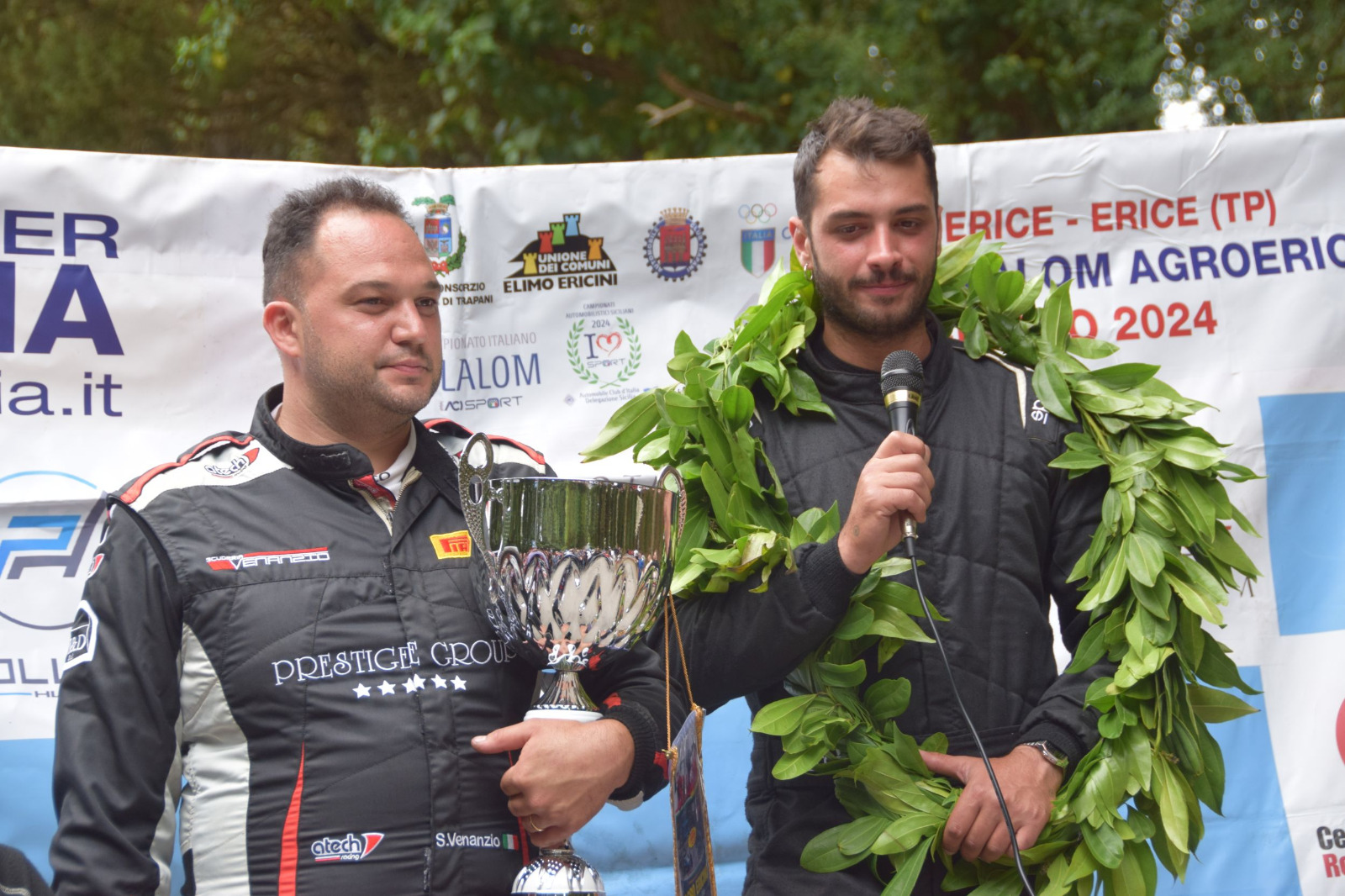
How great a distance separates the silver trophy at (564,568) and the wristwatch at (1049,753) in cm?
79

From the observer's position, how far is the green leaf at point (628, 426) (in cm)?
262

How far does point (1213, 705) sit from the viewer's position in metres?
2.52

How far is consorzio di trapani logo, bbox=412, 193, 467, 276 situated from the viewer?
12.4 ft

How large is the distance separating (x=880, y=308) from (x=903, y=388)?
328 mm

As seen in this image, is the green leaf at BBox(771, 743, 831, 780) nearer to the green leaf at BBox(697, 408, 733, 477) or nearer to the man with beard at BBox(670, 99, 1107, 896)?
the man with beard at BBox(670, 99, 1107, 896)

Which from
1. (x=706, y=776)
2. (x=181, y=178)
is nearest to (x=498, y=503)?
(x=706, y=776)

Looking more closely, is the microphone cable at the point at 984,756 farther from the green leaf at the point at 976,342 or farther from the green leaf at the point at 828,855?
the green leaf at the point at 976,342

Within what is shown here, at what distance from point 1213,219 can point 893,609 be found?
216 centimetres

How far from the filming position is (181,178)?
3.67m

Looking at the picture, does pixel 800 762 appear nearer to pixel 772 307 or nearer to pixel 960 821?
pixel 960 821

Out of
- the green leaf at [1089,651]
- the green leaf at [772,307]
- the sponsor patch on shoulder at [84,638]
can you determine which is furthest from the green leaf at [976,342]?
the sponsor patch on shoulder at [84,638]

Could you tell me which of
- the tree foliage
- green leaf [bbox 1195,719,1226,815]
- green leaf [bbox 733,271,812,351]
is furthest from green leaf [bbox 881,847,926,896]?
the tree foliage

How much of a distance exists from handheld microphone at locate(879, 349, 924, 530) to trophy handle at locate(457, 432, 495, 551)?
0.73 m

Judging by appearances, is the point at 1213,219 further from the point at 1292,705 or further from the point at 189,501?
the point at 189,501
